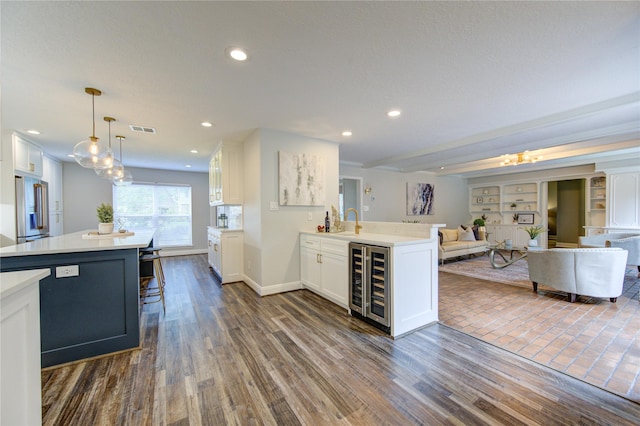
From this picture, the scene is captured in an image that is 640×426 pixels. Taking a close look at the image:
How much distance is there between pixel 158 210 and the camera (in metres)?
7.12

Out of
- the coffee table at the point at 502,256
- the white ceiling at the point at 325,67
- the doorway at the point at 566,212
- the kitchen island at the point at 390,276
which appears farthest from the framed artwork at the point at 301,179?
the doorway at the point at 566,212

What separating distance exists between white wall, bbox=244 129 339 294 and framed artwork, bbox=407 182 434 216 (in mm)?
4421

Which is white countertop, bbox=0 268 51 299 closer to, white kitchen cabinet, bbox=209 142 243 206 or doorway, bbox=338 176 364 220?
white kitchen cabinet, bbox=209 142 243 206

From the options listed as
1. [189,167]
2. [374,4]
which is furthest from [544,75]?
[189,167]

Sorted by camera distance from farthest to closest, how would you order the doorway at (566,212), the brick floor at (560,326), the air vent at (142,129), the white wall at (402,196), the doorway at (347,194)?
the doorway at (566,212) → the doorway at (347,194) → the white wall at (402,196) → the air vent at (142,129) → the brick floor at (560,326)

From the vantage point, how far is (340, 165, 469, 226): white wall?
7059mm

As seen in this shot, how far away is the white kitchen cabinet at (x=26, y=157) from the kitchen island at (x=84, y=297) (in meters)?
2.76

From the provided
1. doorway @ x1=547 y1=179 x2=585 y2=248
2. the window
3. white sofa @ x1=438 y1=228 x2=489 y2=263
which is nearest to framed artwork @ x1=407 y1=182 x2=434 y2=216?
white sofa @ x1=438 y1=228 x2=489 y2=263

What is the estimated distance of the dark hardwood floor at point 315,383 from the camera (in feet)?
5.20

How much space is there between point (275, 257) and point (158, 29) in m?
2.93

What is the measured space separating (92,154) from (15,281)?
219 cm

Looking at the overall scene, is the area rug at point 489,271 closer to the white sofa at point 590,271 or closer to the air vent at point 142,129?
the white sofa at point 590,271

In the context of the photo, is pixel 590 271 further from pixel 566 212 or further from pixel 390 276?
pixel 566 212

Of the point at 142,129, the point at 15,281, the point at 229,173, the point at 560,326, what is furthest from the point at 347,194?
the point at 15,281
